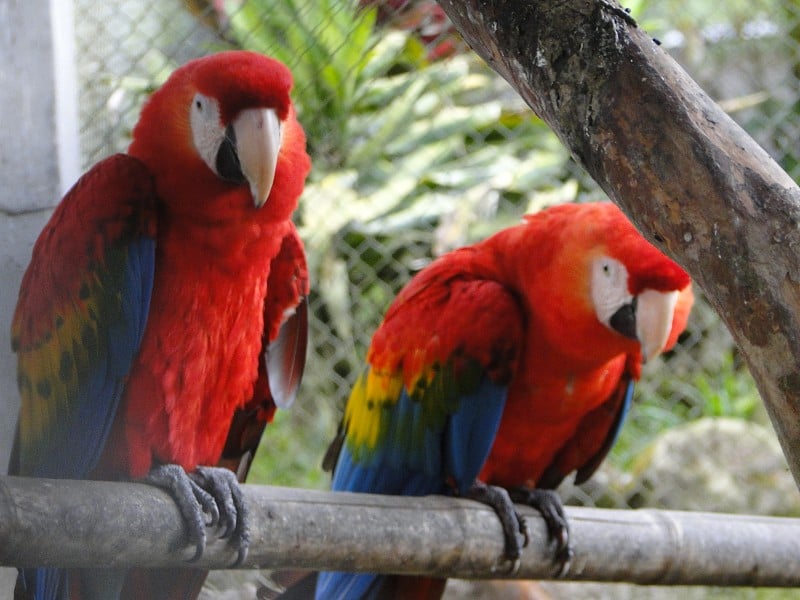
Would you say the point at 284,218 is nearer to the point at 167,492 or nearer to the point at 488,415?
the point at 167,492

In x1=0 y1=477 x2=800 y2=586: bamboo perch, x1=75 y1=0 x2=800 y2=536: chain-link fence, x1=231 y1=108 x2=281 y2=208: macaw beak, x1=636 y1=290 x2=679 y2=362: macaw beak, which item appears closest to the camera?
x1=0 y1=477 x2=800 y2=586: bamboo perch

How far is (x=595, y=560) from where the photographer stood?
1298 millimetres

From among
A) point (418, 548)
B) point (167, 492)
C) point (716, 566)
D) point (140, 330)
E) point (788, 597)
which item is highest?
point (140, 330)

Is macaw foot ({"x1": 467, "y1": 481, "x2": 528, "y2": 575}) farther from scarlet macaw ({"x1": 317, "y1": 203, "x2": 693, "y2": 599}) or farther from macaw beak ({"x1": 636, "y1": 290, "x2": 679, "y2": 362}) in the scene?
macaw beak ({"x1": 636, "y1": 290, "x2": 679, "y2": 362})

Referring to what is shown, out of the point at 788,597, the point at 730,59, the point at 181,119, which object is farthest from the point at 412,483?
the point at 730,59

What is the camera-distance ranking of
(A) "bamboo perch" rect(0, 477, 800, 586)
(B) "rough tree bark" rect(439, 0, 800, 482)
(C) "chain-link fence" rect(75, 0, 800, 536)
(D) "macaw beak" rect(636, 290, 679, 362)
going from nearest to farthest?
(B) "rough tree bark" rect(439, 0, 800, 482) → (A) "bamboo perch" rect(0, 477, 800, 586) → (D) "macaw beak" rect(636, 290, 679, 362) → (C) "chain-link fence" rect(75, 0, 800, 536)

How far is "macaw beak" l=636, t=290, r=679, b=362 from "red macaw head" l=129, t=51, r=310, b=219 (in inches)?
19.6

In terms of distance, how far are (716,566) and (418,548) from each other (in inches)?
19.2

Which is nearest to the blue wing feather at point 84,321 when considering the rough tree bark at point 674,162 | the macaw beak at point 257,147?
the macaw beak at point 257,147

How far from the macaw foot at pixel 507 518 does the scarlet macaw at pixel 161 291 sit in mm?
407

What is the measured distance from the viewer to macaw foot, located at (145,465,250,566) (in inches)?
38.4

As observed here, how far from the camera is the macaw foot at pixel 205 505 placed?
0.98 m

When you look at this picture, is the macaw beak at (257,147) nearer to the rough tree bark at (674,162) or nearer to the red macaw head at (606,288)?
the rough tree bark at (674,162)

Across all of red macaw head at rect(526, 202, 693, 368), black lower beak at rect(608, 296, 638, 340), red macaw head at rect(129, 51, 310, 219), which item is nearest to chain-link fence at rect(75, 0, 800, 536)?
red macaw head at rect(129, 51, 310, 219)
